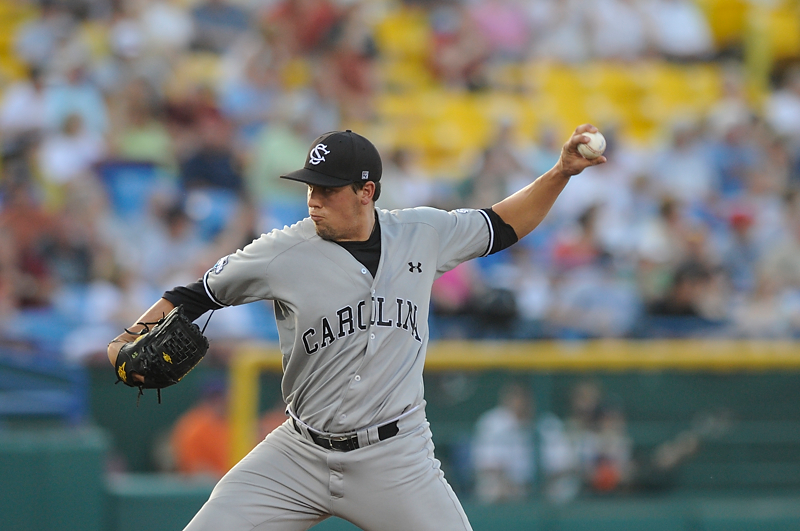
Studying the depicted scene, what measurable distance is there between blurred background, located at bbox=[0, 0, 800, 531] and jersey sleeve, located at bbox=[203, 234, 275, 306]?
2765 millimetres

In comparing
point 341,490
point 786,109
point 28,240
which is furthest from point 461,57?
point 341,490

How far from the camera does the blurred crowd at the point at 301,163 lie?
25.1 ft

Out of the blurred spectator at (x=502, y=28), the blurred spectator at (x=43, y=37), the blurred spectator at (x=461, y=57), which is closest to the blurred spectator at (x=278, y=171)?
the blurred spectator at (x=43, y=37)

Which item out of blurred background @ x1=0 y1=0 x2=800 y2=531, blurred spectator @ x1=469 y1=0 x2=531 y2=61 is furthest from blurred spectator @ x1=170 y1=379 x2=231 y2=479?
blurred spectator @ x1=469 y1=0 x2=531 y2=61

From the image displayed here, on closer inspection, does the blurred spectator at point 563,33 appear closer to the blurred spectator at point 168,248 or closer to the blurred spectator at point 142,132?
the blurred spectator at point 142,132

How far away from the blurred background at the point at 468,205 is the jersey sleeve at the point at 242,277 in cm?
277

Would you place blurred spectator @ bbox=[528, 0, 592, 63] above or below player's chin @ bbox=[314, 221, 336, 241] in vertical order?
above

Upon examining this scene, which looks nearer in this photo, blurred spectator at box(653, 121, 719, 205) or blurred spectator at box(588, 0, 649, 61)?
blurred spectator at box(653, 121, 719, 205)

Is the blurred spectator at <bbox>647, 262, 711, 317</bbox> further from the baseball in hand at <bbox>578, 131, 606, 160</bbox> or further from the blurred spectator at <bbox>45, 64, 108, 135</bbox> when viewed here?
the blurred spectator at <bbox>45, 64, 108, 135</bbox>

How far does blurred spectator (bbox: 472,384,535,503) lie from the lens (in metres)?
6.44

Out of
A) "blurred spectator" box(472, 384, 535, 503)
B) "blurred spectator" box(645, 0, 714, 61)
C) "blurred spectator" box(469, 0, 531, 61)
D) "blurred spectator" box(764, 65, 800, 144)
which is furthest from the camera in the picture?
"blurred spectator" box(645, 0, 714, 61)

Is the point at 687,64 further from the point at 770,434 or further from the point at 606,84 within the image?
the point at 770,434

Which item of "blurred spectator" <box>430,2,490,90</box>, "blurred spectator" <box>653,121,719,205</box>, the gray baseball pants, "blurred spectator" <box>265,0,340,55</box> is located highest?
"blurred spectator" <box>265,0,340,55</box>

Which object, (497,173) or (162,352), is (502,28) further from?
(162,352)
